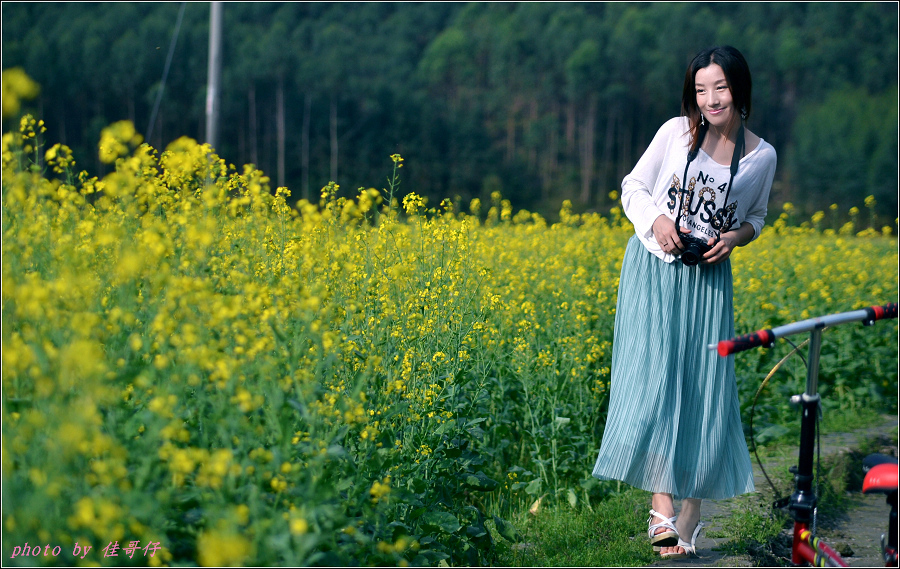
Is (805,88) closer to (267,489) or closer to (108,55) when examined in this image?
(108,55)

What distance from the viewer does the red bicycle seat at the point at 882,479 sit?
2.00 meters

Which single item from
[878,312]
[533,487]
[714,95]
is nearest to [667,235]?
[714,95]

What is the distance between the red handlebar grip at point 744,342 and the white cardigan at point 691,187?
92cm

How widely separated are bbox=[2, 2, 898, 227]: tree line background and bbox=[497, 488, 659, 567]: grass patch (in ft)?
57.8

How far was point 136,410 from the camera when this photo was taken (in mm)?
1882

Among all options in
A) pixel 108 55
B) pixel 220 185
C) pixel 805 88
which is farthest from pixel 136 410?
pixel 805 88

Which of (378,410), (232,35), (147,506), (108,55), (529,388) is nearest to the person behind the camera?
(147,506)

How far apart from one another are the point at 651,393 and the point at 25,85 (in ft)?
7.43

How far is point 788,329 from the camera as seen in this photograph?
6.44 ft

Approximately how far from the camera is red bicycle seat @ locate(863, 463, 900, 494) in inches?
78.7

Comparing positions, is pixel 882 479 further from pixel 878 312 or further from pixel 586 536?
pixel 586 536

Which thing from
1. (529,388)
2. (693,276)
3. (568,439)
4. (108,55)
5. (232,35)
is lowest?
(568,439)

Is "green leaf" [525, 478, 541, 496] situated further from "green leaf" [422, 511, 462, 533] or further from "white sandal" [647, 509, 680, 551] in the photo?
"green leaf" [422, 511, 462, 533]

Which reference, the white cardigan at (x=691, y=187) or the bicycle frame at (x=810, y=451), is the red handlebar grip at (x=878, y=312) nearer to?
the bicycle frame at (x=810, y=451)
